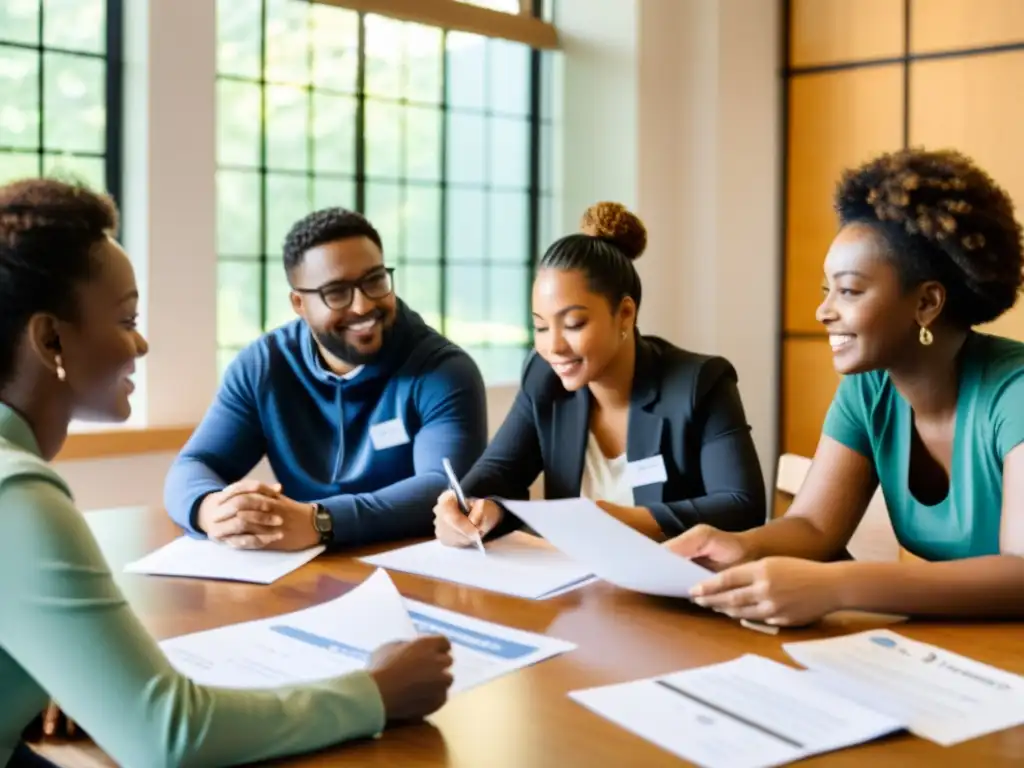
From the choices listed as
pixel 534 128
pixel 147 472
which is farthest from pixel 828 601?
pixel 534 128

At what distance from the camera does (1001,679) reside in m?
1.37

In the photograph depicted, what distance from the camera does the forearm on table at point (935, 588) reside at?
1618 mm

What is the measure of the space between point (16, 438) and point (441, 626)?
62 cm

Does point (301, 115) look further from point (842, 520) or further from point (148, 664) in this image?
point (148, 664)

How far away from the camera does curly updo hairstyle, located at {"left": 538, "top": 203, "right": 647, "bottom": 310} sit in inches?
97.4

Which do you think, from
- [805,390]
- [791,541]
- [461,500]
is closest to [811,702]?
[791,541]

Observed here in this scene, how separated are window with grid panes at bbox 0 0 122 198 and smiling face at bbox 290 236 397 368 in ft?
4.78

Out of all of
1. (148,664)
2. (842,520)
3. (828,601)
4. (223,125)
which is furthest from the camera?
(223,125)

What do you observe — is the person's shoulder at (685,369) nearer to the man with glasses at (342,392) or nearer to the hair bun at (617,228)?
the hair bun at (617,228)

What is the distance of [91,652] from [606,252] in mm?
1633

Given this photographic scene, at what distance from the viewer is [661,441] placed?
2402mm

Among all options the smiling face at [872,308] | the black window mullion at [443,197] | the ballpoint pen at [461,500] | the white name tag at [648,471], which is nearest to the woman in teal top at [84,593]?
the ballpoint pen at [461,500]

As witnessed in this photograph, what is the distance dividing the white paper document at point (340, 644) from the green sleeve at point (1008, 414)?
0.75m

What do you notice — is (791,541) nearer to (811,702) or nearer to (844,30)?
(811,702)
